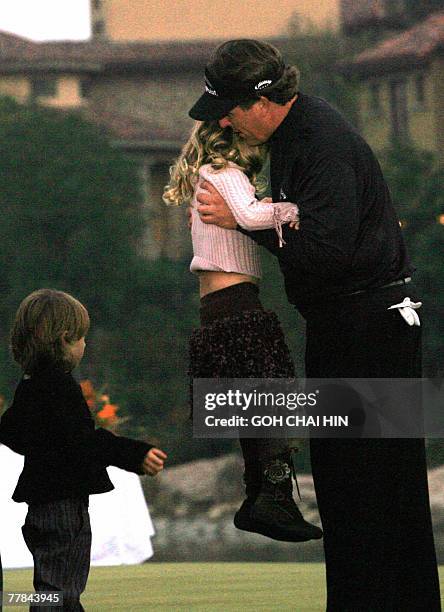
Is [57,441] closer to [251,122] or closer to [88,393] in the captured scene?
[251,122]

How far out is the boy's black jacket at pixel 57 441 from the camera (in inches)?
177

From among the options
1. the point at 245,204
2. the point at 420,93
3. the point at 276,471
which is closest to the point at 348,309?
the point at 245,204

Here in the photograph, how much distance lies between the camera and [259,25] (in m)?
47.6

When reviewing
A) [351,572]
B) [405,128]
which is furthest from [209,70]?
[405,128]

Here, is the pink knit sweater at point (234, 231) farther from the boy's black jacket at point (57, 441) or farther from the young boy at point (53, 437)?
the boy's black jacket at point (57, 441)

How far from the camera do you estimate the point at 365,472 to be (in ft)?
15.0

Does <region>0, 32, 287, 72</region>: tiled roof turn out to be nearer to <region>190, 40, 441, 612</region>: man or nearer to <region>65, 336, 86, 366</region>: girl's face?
<region>190, 40, 441, 612</region>: man

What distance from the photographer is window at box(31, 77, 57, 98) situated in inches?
1909

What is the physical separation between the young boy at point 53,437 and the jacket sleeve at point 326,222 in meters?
0.70

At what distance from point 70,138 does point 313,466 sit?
37357mm

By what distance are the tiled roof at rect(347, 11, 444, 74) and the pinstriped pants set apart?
1603 inches

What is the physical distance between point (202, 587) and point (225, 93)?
157 inches

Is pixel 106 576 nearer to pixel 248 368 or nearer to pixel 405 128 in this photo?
pixel 248 368

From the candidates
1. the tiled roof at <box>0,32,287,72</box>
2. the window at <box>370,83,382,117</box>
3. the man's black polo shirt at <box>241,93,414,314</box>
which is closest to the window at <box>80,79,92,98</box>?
the tiled roof at <box>0,32,287,72</box>
